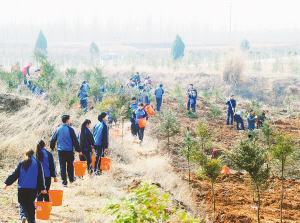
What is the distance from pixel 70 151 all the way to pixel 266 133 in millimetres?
6746

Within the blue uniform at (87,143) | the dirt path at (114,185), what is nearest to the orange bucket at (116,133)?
the dirt path at (114,185)

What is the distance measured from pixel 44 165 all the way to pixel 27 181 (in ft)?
3.13

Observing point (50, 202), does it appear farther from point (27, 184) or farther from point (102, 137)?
point (102, 137)

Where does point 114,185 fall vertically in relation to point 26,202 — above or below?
below

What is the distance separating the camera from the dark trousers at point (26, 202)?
16.3 ft

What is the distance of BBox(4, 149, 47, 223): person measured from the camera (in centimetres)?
495

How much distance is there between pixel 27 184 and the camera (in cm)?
496

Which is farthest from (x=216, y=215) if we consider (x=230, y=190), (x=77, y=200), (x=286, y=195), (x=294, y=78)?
(x=294, y=78)

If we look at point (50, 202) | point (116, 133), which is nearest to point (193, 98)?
point (116, 133)

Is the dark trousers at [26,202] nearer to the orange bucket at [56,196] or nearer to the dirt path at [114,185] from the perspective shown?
the dirt path at [114,185]

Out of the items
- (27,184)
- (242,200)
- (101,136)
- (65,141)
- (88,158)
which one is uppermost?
(65,141)

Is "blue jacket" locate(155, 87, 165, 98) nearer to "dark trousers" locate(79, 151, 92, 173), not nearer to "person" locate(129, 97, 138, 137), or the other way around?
"person" locate(129, 97, 138, 137)

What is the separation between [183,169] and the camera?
11.0m

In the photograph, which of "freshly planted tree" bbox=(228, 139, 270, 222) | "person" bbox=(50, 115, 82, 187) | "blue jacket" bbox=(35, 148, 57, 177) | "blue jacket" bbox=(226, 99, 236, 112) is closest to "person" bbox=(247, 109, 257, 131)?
"blue jacket" bbox=(226, 99, 236, 112)
